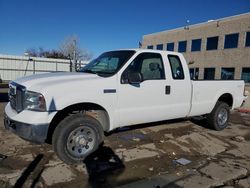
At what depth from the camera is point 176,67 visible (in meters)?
5.86

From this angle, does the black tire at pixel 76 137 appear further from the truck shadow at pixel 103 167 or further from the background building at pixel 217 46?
the background building at pixel 217 46

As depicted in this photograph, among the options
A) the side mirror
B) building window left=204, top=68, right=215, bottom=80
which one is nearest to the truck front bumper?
the side mirror

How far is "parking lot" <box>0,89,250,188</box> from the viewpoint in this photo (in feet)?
12.3

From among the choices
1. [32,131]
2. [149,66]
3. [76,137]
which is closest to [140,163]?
[76,137]

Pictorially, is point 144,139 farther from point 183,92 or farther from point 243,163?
point 243,163

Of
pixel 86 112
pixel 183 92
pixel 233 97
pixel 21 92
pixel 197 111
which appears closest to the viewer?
pixel 21 92

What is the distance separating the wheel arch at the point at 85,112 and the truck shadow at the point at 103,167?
0.53 m

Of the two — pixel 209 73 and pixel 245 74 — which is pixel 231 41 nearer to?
pixel 245 74

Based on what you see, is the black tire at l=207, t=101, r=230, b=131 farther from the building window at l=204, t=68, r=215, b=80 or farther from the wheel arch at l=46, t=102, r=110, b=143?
the building window at l=204, t=68, r=215, b=80

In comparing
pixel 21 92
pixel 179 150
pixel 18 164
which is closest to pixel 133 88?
pixel 179 150

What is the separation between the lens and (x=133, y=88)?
191 inches

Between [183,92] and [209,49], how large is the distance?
81.4 ft

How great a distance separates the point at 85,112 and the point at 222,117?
14.7 feet

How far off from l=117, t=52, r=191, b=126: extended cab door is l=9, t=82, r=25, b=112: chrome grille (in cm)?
172
